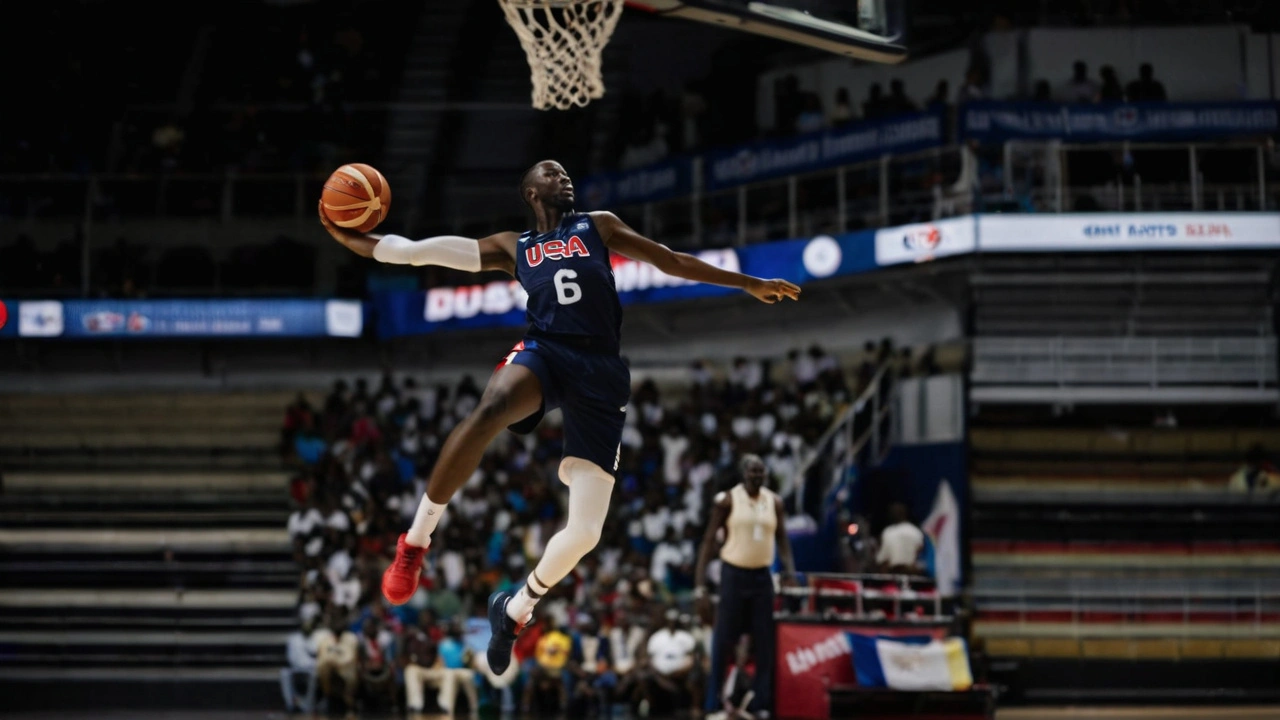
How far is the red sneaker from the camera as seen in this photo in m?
7.37

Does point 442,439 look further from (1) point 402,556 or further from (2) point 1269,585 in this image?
(1) point 402,556

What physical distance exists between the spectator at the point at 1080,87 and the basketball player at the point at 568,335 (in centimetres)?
1378

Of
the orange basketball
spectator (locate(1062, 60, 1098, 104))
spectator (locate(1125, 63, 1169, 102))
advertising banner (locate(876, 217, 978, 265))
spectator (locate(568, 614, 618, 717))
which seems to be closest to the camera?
the orange basketball

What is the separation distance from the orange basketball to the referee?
5387mm

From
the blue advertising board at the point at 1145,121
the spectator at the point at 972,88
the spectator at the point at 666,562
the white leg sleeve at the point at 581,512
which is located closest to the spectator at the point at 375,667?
the spectator at the point at 666,562

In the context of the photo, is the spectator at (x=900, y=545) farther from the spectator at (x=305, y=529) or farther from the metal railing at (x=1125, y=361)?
the spectator at (x=305, y=529)

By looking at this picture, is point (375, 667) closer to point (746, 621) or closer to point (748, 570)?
point (746, 621)

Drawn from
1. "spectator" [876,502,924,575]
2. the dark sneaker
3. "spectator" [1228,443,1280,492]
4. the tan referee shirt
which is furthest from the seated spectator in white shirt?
the dark sneaker

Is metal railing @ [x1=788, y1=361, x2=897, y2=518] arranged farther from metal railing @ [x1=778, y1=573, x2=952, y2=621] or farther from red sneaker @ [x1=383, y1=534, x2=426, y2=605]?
red sneaker @ [x1=383, y1=534, x2=426, y2=605]

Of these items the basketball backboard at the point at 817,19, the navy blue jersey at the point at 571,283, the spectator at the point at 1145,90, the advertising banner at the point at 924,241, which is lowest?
the navy blue jersey at the point at 571,283

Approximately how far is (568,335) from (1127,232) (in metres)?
11.8

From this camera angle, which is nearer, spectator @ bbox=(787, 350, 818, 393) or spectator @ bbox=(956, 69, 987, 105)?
spectator @ bbox=(956, 69, 987, 105)

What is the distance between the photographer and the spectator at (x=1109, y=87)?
1981cm

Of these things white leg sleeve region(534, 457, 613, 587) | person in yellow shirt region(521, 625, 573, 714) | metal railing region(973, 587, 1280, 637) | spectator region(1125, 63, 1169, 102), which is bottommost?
person in yellow shirt region(521, 625, 573, 714)
